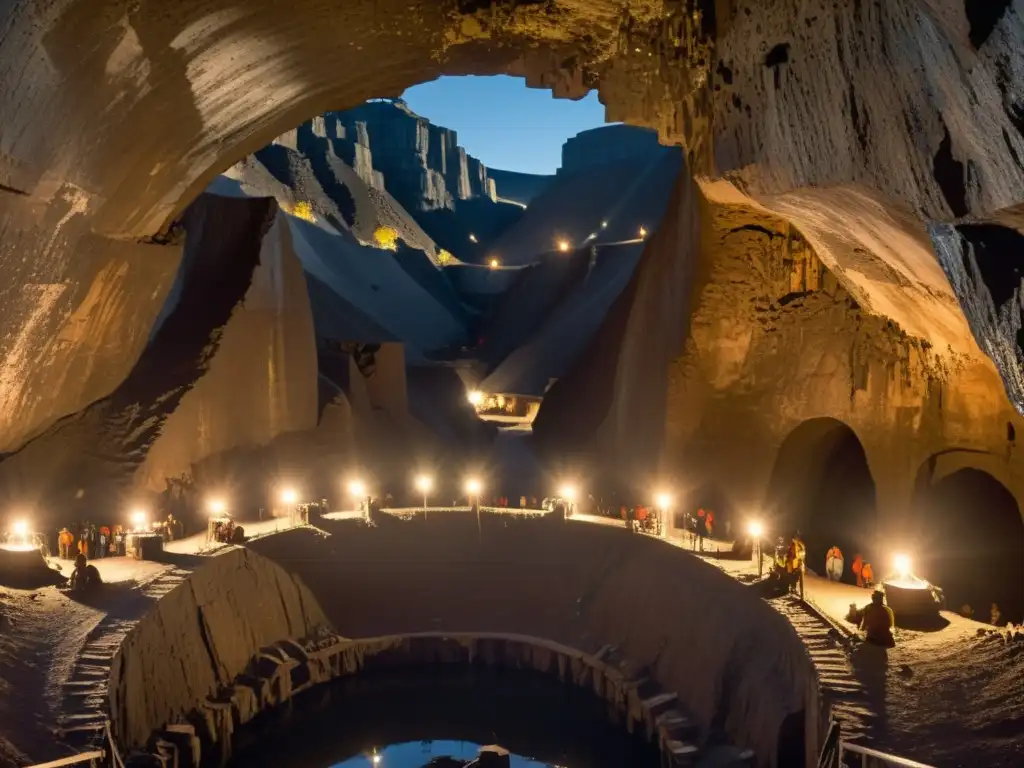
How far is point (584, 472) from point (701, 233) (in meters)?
9.89

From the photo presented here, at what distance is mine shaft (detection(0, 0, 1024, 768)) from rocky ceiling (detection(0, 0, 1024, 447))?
0.05m

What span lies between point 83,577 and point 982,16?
49.3 feet

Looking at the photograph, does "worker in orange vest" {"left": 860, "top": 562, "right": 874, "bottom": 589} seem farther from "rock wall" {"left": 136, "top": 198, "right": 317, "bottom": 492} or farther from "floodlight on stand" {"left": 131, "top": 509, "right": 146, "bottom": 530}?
→ "rock wall" {"left": 136, "top": 198, "right": 317, "bottom": 492}

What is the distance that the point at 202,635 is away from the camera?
56.0 feet

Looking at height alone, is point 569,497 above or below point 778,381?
below

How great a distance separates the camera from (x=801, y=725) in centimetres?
1259

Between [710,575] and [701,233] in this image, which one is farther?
[701,233]

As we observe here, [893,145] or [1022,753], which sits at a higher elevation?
[893,145]

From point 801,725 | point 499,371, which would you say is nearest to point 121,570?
point 801,725

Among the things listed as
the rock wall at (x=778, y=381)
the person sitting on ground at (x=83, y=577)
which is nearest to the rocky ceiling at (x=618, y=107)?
the rock wall at (x=778, y=381)

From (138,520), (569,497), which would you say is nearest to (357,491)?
(569,497)

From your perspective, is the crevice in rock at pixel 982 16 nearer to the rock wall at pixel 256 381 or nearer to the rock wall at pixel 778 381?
the rock wall at pixel 778 381

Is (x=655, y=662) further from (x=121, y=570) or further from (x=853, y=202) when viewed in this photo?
(x=853, y=202)

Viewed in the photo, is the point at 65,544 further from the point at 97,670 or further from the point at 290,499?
the point at 97,670
